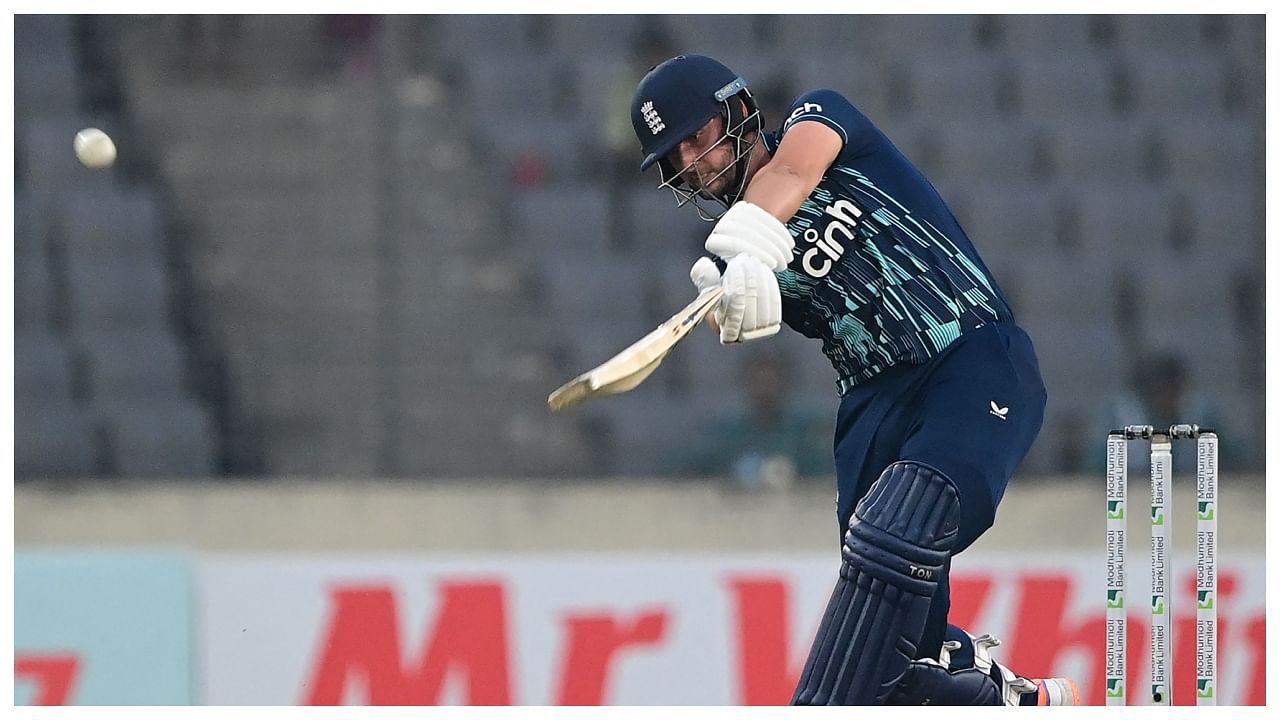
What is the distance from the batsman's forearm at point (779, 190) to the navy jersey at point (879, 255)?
154 mm

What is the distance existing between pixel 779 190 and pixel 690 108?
26 cm

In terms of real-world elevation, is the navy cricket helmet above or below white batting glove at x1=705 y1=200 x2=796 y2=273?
above

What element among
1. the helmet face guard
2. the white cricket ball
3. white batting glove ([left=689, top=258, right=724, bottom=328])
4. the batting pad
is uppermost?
the white cricket ball

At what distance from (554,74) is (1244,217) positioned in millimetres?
2929

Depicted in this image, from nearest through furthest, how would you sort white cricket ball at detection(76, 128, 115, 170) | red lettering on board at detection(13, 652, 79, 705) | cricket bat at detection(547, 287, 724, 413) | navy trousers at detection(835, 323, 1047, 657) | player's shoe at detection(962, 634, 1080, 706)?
cricket bat at detection(547, 287, 724, 413) → navy trousers at detection(835, 323, 1047, 657) → player's shoe at detection(962, 634, 1080, 706) → red lettering on board at detection(13, 652, 79, 705) → white cricket ball at detection(76, 128, 115, 170)

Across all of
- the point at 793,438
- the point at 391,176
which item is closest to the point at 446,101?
the point at 391,176

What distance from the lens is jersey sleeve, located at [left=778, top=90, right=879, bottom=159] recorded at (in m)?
3.70

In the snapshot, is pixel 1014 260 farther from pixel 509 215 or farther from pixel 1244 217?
pixel 509 215

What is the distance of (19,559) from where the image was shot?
621 centimetres

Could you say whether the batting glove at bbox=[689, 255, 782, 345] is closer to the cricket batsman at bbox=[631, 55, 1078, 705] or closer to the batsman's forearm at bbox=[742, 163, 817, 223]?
the cricket batsman at bbox=[631, 55, 1078, 705]

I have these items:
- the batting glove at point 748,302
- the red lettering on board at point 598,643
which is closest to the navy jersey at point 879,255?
the batting glove at point 748,302

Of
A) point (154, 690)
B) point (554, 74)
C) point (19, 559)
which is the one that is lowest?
point (154, 690)

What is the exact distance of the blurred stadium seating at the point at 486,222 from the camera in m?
7.56

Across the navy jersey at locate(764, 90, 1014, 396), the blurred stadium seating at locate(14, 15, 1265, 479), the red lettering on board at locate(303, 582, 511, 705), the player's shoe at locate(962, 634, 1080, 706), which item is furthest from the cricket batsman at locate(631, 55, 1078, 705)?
the blurred stadium seating at locate(14, 15, 1265, 479)
